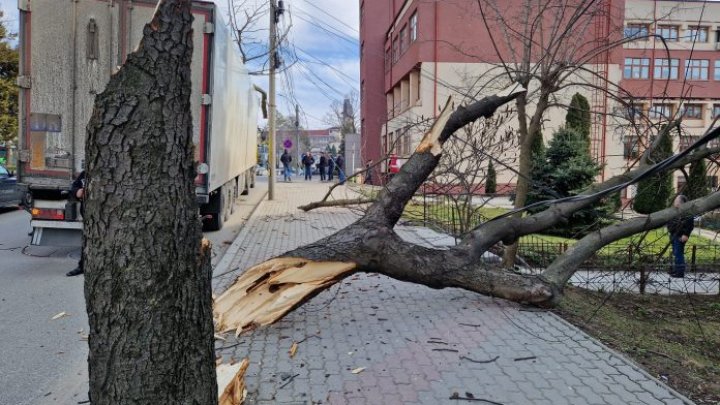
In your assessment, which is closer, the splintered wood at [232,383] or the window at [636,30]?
the splintered wood at [232,383]

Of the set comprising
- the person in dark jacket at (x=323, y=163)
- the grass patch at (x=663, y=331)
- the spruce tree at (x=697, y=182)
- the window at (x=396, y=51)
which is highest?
the window at (x=396, y=51)

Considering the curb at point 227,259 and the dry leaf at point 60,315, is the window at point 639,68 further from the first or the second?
the dry leaf at point 60,315

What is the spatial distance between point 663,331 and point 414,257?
343 centimetres

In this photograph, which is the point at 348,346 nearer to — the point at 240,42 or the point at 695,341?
the point at 695,341

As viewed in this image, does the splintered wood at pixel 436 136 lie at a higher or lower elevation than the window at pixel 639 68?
lower

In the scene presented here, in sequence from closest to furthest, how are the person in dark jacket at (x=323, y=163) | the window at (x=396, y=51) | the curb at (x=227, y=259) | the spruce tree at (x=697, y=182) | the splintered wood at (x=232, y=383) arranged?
the splintered wood at (x=232, y=383)
the spruce tree at (x=697, y=182)
the curb at (x=227, y=259)
the window at (x=396, y=51)
the person in dark jacket at (x=323, y=163)

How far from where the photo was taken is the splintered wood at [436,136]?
5.86 m

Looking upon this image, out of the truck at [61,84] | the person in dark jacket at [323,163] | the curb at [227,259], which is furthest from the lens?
the person in dark jacket at [323,163]

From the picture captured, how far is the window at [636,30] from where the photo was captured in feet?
21.8

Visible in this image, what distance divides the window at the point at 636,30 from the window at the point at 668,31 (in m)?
0.16

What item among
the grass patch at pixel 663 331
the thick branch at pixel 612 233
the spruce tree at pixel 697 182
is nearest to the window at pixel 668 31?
the spruce tree at pixel 697 182

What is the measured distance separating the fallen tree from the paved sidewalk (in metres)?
0.28

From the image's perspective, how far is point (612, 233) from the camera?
21.0 ft

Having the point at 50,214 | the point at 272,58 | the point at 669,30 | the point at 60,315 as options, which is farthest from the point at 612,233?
the point at 272,58
